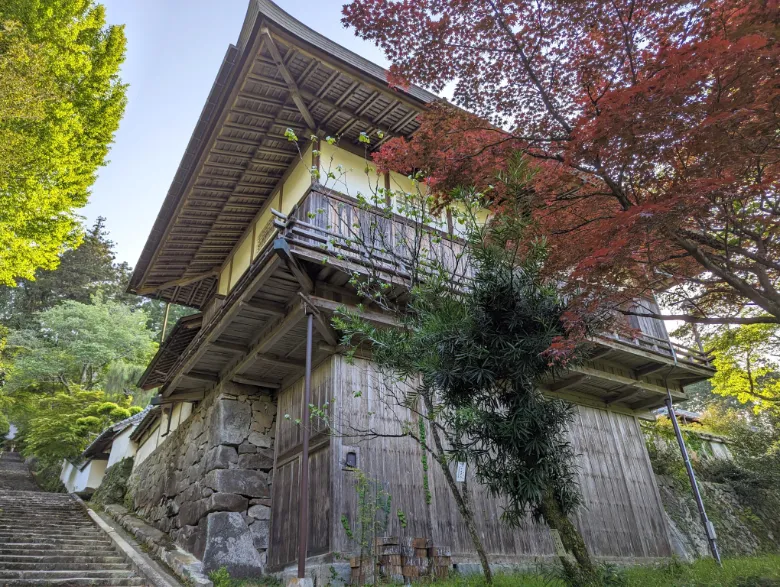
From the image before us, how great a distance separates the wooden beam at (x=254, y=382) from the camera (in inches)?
363

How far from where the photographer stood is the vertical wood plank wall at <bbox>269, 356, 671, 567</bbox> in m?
6.87

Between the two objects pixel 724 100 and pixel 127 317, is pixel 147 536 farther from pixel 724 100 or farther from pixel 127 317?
pixel 127 317

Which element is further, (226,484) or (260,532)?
(226,484)

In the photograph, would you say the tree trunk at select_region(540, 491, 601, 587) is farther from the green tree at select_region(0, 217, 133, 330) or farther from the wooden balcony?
the green tree at select_region(0, 217, 133, 330)

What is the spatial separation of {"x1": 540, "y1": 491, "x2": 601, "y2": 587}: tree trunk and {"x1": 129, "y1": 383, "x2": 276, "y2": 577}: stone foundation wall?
5.19 meters

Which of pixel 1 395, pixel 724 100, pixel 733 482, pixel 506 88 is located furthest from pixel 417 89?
pixel 1 395

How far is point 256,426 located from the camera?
30.5 feet

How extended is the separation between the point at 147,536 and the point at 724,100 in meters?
11.5

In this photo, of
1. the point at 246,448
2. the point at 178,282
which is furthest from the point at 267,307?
the point at 178,282

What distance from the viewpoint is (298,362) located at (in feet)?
28.5

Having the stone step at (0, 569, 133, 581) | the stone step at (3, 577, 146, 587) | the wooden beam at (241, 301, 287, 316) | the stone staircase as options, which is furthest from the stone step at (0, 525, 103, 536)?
the wooden beam at (241, 301, 287, 316)

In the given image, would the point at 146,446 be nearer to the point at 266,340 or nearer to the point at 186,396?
the point at 186,396

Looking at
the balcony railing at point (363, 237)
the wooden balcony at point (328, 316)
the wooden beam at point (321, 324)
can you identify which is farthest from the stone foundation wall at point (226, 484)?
the balcony railing at point (363, 237)

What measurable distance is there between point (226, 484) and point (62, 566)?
8.52ft
